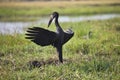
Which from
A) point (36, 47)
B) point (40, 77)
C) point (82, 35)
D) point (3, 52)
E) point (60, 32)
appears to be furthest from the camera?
point (82, 35)

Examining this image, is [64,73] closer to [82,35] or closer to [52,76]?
[52,76]

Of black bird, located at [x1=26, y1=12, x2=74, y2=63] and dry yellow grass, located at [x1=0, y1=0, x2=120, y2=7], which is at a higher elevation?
black bird, located at [x1=26, y1=12, x2=74, y2=63]

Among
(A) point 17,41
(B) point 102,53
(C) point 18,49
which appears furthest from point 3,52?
(B) point 102,53

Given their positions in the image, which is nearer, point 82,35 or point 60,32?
point 60,32

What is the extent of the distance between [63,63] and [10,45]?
2536 millimetres

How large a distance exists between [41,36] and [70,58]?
1453 mm

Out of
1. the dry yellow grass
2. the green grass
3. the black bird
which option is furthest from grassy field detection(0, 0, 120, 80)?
the dry yellow grass

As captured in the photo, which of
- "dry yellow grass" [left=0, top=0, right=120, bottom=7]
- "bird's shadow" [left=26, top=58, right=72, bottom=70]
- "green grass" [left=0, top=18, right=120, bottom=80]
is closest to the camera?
"green grass" [left=0, top=18, right=120, bottom=80]

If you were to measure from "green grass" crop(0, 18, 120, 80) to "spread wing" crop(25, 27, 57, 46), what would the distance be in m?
0.45

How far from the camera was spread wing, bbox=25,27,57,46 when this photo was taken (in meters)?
6.52

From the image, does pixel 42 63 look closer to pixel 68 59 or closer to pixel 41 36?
pixel 68 59

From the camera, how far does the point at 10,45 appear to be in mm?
9414

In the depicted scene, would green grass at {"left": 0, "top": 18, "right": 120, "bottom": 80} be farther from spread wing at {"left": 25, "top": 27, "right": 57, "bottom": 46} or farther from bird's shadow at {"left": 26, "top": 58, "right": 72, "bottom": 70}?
spread wing at {"left": 25, "top": 27, "right": 57, "bottom": 46}

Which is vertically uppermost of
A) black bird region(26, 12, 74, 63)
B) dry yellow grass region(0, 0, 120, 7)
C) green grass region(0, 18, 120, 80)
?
black bird region(26, 12, 74, 63)
